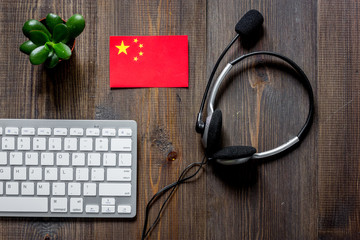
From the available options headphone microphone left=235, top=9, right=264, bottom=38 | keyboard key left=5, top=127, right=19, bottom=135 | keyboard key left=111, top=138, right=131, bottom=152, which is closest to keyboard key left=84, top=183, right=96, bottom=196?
keyboard key left=111, top=138, right=131, bottom=152

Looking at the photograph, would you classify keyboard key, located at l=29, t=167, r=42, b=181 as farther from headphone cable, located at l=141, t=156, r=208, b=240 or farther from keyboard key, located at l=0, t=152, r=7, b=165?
headphone cable, located at l=141, t=156, r=208, b=240

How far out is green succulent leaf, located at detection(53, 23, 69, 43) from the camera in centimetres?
57

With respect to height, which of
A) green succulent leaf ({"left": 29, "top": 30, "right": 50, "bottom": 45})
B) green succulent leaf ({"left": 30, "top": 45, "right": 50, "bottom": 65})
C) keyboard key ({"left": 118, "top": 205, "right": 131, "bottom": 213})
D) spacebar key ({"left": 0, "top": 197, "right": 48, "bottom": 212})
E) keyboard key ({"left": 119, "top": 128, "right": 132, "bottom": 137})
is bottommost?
keyboard key ({"left": 118, "top": 205, "right": 131, "bottom": 213})

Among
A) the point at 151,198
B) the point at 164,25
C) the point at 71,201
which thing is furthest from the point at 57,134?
the point at 164,25

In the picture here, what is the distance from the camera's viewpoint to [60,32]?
0.58 m

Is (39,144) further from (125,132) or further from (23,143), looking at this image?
(125,132)

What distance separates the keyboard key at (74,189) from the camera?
25.1 inches

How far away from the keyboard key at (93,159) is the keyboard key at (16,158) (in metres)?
0.16


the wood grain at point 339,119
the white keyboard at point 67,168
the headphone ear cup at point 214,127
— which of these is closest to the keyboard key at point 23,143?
the white keyboard at point 67,168

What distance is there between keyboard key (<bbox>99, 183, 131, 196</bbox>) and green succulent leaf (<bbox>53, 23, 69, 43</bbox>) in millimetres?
350

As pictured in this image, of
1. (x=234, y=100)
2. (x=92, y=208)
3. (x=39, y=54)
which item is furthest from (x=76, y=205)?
(x=234, y=100)

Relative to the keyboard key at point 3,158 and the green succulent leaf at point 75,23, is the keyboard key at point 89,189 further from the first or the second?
the green succulent leaf at point 75,23

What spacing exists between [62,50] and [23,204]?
378 mm

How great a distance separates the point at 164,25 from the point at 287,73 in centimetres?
34
